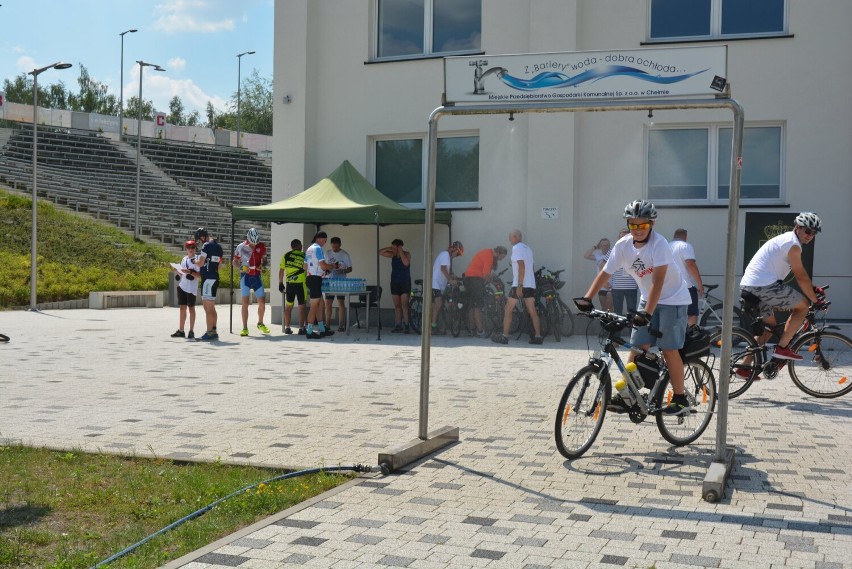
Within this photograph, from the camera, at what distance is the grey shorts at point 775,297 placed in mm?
10641

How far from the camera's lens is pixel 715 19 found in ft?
64.6

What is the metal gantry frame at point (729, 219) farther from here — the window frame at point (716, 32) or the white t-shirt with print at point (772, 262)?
the window frame at point (716, 32)

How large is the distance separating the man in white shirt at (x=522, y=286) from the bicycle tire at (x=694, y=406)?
9.38 meters

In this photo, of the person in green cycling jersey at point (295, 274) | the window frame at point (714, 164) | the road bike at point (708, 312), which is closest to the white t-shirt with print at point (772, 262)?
the road bike at point (708, 312)

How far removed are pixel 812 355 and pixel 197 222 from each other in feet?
128

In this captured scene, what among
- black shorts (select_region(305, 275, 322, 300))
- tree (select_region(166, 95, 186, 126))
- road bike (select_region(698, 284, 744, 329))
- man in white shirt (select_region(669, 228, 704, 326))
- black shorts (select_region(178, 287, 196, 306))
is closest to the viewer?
man in white shirt (select_region(669, 228, 704, 326))

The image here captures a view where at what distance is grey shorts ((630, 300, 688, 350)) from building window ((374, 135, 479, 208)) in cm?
1292

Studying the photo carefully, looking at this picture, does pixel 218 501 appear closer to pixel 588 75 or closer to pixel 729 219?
pixel 729 219

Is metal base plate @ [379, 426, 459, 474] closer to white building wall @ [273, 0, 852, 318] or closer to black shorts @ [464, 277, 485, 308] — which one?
black shorts @ [464, 277, 485, 308]

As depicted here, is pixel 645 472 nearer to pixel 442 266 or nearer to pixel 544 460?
pixel 544 460

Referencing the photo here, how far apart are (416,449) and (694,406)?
2.31 metres

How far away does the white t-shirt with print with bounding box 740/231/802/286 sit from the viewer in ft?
34.6

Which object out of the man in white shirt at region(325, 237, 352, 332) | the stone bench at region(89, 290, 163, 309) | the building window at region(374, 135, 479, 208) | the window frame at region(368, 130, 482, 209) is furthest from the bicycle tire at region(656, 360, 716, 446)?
the stone bench at region(89, 290, 163, 309)

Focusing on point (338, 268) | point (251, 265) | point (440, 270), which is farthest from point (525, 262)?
point (251, 265)
